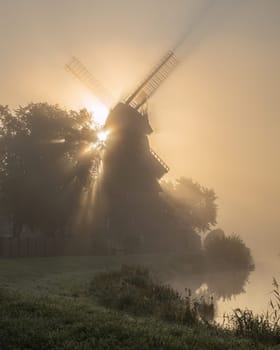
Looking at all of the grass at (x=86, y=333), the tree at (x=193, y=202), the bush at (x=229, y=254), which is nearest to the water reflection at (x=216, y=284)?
the bush at (x=229, y=254)

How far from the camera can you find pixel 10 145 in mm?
51875

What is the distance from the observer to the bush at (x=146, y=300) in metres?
16.2

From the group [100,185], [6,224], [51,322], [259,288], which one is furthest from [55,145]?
[51,322]

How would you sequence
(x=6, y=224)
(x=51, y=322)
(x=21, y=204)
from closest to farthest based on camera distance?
(x=51, y=322) < (x=21, y=204) < (x=6, y=224)

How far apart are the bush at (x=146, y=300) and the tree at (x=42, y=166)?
24436 mm

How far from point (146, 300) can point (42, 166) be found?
1382 inches

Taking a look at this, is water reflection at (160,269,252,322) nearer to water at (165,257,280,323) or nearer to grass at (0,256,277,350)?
water at (165,257,280,323)

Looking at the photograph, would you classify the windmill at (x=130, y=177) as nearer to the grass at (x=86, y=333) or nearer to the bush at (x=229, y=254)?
the bush at (x=229, y=254)

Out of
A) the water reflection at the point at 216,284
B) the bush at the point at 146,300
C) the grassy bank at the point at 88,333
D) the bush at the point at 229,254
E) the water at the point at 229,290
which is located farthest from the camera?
the bush at the point at 229,254

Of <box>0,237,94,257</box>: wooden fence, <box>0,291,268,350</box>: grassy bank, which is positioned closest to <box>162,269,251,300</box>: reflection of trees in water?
<box>0,237,94,257</box>: wooden fence

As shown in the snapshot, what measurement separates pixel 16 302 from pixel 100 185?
46.9m

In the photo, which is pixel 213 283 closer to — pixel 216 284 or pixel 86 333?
pixel 216 284

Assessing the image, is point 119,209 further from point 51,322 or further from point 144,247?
point 51,322

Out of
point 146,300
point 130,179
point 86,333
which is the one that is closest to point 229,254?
point 130,179
